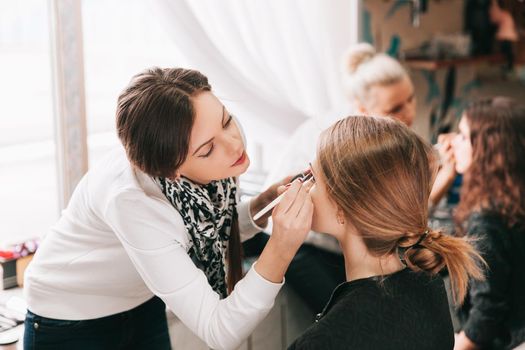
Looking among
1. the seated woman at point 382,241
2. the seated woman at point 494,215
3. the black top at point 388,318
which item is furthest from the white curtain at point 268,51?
the black top at point 388,318

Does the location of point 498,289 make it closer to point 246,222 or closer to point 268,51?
point 246,222

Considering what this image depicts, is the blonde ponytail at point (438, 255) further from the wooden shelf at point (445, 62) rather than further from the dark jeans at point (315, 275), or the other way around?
the wooden shelf at point (445, 62)

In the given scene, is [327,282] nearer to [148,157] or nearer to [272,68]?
[272,68]

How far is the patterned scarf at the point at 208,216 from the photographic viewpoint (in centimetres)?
135

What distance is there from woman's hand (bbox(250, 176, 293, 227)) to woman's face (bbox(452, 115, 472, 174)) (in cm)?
79

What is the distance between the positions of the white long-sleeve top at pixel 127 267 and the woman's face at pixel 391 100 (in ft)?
3.42

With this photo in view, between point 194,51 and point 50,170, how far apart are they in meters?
0.64

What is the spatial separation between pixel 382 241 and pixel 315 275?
3.35ft

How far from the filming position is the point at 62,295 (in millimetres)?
1446

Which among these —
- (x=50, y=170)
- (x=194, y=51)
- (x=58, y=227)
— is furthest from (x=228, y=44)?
(x=58, y=227)

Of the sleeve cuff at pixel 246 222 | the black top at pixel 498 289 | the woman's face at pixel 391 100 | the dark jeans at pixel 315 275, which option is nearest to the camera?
the sleeve cuff at pixel 246 222

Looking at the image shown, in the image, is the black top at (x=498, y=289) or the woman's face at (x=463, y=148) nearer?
the black top at (x=498, y=289)

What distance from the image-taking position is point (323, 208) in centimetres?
131

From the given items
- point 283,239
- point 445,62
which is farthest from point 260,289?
point 445,62
